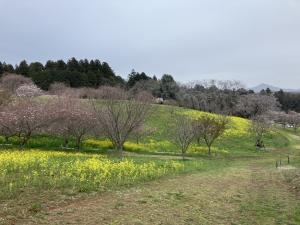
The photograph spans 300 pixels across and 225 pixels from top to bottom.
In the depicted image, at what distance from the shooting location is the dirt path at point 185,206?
12375mm

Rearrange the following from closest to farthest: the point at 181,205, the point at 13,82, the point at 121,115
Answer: the point at 181,205 → the point at 121,115 → the point at 13,82

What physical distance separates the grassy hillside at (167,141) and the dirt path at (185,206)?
23797 millimetres

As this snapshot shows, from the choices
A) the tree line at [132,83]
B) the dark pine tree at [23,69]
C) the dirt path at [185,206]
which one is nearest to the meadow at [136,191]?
the dirt path at [185,206]

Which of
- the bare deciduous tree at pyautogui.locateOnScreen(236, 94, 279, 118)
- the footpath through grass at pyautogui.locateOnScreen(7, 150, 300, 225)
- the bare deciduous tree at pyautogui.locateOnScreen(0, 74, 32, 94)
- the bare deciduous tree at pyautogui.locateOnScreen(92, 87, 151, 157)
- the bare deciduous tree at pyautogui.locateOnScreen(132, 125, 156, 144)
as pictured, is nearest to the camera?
the footpath through grass at pyautogui.locateOnScreen(7, 150, 300, 225)

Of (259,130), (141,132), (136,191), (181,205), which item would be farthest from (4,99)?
(181,205)

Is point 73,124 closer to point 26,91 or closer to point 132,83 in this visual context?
point 26,91

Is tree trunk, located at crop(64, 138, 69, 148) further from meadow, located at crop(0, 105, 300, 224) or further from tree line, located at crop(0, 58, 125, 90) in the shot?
tree line, located at crop(0, 58, 125, 90)

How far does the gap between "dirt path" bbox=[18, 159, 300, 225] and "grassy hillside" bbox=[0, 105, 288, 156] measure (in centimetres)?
2380

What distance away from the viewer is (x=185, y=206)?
49.0 ft

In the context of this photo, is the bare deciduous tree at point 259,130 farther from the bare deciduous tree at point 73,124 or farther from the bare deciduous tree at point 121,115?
the bare deciduous tree at point 73,124

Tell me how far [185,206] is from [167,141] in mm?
36427

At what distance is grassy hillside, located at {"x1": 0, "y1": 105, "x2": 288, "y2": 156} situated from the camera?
44.4m

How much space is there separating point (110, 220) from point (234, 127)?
57694mm

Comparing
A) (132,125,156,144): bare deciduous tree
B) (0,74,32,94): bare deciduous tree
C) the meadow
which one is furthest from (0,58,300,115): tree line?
the meadow
